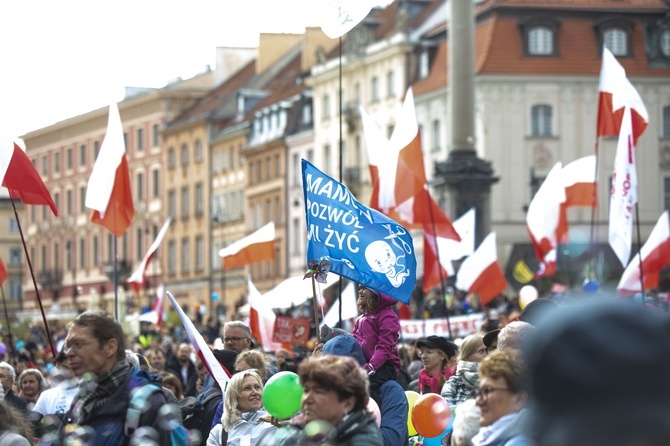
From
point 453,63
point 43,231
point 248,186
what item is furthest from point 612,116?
point 43,231

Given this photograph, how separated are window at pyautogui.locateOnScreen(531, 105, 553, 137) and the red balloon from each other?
53.6 m

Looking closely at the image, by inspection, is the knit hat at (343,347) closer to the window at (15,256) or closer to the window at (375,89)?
the window at (375,89)

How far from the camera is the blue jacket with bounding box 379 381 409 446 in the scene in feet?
24.8

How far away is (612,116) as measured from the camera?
19.1 metres

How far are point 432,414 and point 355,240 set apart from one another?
3119 millimetres

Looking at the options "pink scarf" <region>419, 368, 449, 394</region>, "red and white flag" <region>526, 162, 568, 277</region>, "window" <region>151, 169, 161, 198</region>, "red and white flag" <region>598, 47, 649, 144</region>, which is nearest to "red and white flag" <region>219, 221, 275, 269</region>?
"red and white flag" <region>526, 162, 568, 277</region>

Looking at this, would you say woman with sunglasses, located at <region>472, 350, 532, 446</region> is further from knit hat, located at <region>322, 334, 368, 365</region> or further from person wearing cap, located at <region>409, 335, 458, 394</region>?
person wearing cap, located at <region>409, 335, 458, 394</region>

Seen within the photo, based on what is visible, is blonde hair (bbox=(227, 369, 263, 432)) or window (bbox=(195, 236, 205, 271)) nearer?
blonde hair (bbox=(227, 369, 263, 432))

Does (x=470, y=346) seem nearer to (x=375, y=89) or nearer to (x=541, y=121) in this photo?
(x=541, y=121)

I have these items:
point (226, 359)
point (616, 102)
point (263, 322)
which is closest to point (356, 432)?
point (226, 359)

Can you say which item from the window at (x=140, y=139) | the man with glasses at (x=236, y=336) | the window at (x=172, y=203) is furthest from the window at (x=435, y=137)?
the man with glasses at (x=236, y=336)

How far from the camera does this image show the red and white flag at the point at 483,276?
909 inches

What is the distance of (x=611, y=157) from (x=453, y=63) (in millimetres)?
21236

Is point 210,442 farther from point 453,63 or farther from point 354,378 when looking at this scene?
point 453,63
